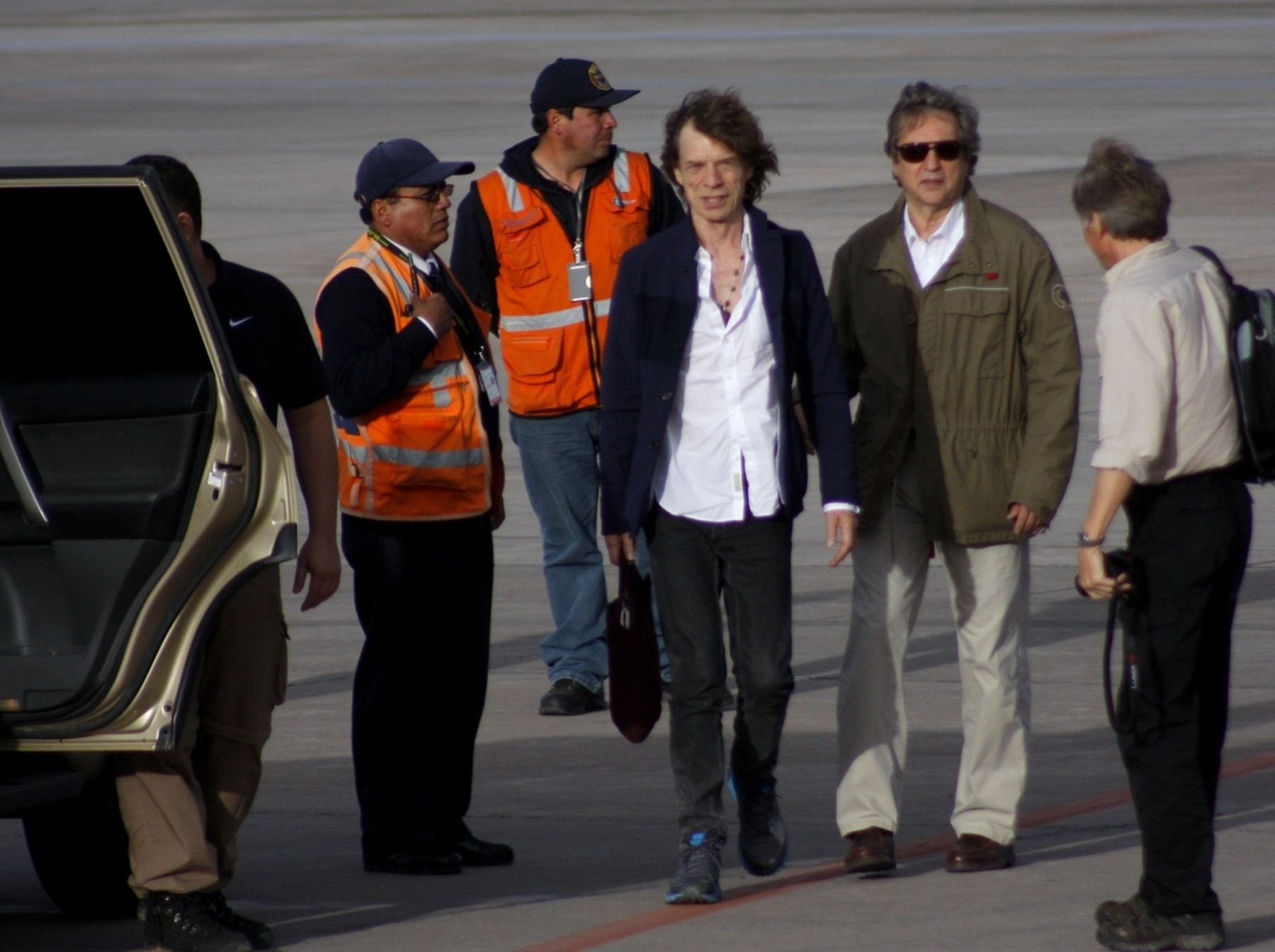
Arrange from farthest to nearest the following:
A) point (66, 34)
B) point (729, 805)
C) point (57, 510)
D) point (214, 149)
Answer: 1. point (66, 34)
2. point (214, 149)
3. point (729, 805)
4. point (57, 510)

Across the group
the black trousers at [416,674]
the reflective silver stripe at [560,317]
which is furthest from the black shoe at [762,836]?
the reflective silver stripe at [560,317]

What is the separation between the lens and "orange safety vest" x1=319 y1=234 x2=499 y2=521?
5809 millimetres

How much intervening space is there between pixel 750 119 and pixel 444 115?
25.3 meters

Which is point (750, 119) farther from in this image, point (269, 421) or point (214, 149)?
point (214, 149)

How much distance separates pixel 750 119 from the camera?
18.5ft

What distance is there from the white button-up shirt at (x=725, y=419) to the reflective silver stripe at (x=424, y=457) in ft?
1.86

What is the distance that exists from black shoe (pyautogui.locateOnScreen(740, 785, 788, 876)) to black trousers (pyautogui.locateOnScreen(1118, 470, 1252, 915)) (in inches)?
35.9

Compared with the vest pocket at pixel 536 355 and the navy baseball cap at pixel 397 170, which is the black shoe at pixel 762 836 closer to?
the navy baseball cap at pixel 397 170

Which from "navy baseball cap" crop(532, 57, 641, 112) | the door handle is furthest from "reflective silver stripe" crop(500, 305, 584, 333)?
the door handle

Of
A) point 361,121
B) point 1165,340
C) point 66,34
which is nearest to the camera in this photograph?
point 1165,340

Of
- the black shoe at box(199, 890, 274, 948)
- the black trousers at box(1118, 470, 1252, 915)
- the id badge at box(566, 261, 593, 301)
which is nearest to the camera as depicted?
the black trousers at box(1118, 470, 1252, 915)

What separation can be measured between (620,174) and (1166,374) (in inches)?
120

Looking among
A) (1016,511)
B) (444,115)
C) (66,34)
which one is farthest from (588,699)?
(66,34)

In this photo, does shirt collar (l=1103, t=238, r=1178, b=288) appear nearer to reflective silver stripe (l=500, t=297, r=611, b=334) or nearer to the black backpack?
the black backpack
